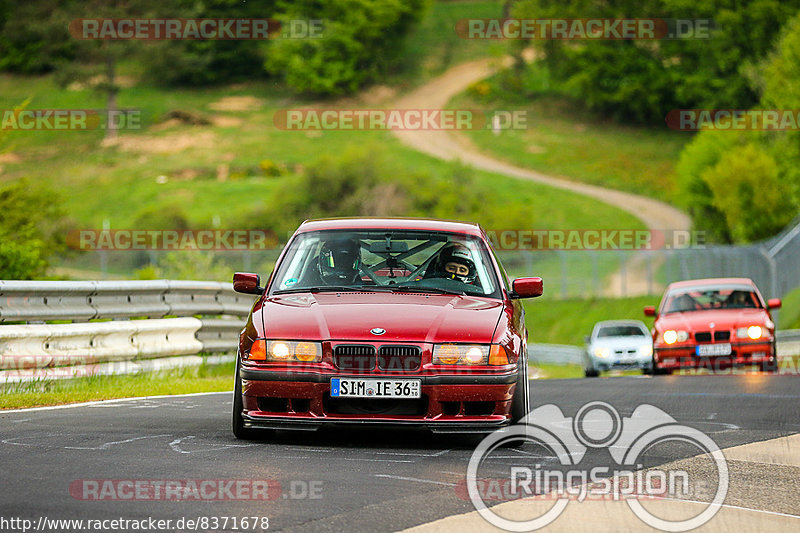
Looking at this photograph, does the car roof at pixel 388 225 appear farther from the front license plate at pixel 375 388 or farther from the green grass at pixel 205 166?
the green grass at pixel 205 166

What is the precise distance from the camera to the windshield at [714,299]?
20.4 meters

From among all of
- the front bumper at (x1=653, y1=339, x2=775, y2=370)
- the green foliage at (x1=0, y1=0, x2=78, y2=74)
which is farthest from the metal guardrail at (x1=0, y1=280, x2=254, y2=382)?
the green foliage at (x1=0, y1=0, x2=78, y2=74)

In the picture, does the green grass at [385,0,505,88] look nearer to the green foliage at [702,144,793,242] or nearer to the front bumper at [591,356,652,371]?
the green foliage at [702,144,793,242]

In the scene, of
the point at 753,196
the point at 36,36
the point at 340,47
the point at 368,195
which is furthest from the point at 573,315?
the point at 36,36

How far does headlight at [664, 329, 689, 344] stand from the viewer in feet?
64.5

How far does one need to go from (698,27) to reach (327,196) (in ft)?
130

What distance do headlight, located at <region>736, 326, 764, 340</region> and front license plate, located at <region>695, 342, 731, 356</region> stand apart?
0.23 metres

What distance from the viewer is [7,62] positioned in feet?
390

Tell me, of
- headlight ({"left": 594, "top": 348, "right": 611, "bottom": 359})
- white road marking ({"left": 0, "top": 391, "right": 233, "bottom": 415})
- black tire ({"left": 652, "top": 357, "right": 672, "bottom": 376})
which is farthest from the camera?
headlight ({"left": 594, "top": 348, "right": 611, "bottom": 359})

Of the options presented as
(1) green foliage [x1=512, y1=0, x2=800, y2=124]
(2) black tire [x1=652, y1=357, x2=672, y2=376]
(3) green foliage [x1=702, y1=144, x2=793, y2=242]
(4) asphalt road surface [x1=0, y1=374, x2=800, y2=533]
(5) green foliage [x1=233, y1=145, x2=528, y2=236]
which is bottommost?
(2) black tire [x1=652, y1=357, x2=672, y2=376]

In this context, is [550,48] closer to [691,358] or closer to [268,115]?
[268,115]

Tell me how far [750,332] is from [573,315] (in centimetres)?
2679

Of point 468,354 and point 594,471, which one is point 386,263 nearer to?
point 468,354

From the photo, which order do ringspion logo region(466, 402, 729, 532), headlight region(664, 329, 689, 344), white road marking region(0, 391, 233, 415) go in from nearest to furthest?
ringspion logo region(466, 402, 729, 532) → white road marking region(0, 391, 233, 415) → headlight region(664, 329, 689, 344)
